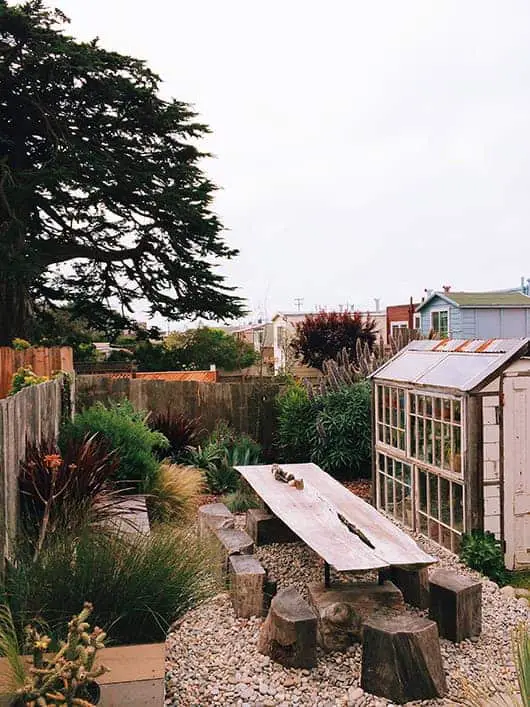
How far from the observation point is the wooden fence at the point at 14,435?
407 centimetres

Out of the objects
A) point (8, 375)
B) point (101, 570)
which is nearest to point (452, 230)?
point (8, 375)

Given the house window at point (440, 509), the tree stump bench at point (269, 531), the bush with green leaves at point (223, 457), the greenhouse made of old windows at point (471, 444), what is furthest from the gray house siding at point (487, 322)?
the tree stump bench at point (269, 531)

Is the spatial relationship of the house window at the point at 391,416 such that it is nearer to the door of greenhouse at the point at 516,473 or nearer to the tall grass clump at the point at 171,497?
the door of greenhouse at the point at 516,473

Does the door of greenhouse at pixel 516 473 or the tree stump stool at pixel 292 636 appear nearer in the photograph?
the tree stump stool at pixel 292 636

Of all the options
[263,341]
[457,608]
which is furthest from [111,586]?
[263,341]

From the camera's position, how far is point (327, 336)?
1898cm

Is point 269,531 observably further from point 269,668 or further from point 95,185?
point 95,185

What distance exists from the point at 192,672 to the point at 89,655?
4.29 ft

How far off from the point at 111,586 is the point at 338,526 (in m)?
2.03

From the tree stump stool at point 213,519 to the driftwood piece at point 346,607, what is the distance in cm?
169

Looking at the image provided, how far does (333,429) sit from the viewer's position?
9.93 metres

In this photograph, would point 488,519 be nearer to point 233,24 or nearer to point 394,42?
point 394,42

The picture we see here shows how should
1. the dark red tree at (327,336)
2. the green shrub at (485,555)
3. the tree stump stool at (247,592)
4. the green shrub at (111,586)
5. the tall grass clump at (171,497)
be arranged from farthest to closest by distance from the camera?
the dark red tree at (327,336)
the tall grass clump at (171,497)
the green shrub at (485,555)
the tree stump stool at (247,592)
the green shrub at (111,586)

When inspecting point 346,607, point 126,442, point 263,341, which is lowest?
point 346,607
